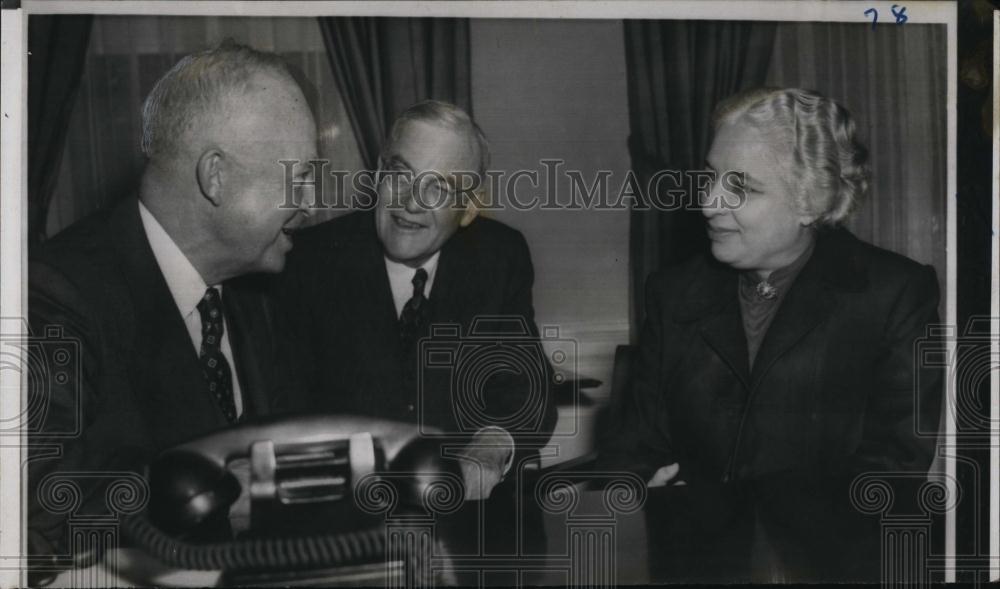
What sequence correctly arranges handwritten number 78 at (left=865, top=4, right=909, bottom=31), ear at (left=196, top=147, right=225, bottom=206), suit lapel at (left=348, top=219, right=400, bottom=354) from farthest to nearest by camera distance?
1. handwritten number 78 at (left=865, top=4, right=909, bottom=31)
2. suit lapel at (left=348, top=219, right=400, bottom=354)
3. ear at (left=196, top=147, right=225, bottom=206)

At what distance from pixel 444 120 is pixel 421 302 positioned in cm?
63

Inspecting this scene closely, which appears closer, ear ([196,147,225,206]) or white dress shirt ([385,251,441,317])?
ear ([196,147,225,206])

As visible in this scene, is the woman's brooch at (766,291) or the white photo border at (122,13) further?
the woman's brooch at (766,291)

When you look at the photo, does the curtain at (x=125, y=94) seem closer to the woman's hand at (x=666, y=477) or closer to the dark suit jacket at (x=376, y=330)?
the dark suit jacket at (x=376, y=330)

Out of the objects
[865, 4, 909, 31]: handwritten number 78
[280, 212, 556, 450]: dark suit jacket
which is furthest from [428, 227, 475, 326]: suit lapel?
[865, 4, 909, 31]: handwritten number 78

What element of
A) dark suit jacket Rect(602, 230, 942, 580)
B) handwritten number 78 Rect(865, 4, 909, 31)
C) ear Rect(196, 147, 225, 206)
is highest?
handwritten number 78 Rect(865, 4, 909, 31)

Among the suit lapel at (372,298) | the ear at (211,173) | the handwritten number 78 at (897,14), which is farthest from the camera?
the handwritten number 78 at (897,14)

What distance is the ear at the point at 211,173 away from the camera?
3645 millimetres

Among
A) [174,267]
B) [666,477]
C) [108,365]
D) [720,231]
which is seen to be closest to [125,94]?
[174,267]

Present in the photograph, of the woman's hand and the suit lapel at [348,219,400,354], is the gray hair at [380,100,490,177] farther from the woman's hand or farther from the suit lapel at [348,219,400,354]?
the woman's hand

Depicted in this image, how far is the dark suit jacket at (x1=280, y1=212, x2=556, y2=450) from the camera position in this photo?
374 cm

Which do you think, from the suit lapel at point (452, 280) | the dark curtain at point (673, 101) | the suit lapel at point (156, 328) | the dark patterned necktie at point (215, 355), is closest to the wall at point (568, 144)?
the dark curtain at point (673, 101)

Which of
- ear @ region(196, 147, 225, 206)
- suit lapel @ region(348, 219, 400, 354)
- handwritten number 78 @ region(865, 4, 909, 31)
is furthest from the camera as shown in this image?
handwritten number 78 @ region(865, 4, 909, 31)

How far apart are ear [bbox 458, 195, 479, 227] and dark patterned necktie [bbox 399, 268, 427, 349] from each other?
22cm
